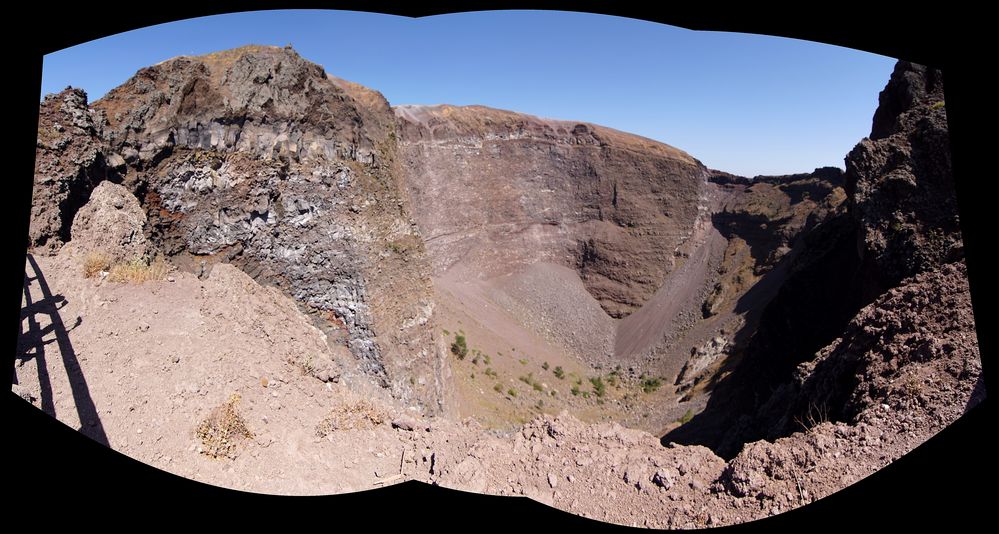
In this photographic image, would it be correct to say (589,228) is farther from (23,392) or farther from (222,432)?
(23,392)

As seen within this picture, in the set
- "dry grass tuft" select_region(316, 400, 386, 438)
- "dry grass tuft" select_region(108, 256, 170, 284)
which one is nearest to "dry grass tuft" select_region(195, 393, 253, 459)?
"dry grass tuft" select_region(316, 400, 386, 438)

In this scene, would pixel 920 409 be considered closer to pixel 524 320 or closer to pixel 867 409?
pixel 867 409

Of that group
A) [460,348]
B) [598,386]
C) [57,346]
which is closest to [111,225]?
[57,346]

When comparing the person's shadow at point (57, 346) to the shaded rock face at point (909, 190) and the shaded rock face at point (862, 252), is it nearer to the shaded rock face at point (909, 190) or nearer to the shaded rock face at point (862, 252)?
the shaded rock face at point (862, 252)

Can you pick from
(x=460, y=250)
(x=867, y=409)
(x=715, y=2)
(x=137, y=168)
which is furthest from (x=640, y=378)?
(x=715, y=2)

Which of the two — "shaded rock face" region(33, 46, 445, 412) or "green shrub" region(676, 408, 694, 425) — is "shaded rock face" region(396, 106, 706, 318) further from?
"shaded rock face" region(33, 46, 445, 412)
